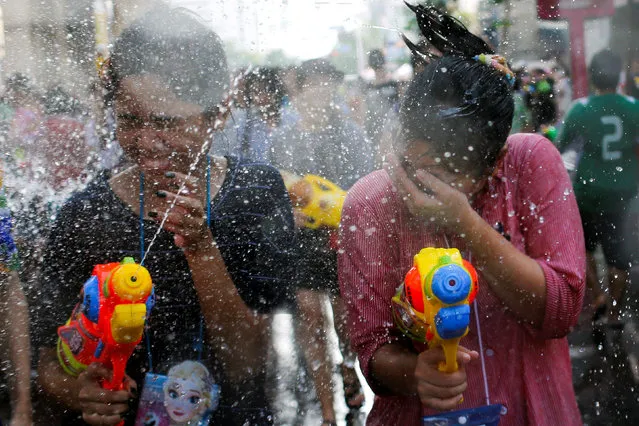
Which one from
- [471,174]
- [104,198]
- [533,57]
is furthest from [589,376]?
[104,198]

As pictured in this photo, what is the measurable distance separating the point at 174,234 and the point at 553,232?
3.24ft

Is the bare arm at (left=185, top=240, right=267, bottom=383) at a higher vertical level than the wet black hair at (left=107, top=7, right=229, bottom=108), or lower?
lower

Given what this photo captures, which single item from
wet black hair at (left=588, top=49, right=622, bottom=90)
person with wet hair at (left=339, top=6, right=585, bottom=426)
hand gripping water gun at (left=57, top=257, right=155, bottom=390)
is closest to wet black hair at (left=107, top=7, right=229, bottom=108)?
hand gripping water gun at (left=57, top=257, right=155, bottom=390)

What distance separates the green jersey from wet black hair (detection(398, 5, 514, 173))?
2.08 m

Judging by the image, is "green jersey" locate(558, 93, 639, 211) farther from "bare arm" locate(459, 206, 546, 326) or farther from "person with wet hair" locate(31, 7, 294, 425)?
"bare arm" locate(459, 206, 546, 326)

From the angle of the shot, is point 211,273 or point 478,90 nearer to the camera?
point 478,90

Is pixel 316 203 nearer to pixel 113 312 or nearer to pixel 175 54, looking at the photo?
pixel 175 54

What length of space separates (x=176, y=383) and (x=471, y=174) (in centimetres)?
96

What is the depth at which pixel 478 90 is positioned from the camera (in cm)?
150

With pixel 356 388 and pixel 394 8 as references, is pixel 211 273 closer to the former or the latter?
pixel 356 388

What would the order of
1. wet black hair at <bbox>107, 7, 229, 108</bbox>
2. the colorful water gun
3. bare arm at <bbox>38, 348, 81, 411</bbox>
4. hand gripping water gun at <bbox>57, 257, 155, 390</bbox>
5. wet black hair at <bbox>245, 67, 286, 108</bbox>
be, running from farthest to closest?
wet black hair at <bbox>245, 67, 286, 108</bbox> < the colorful water gun < wet black hair at <bbox>107, 7, 229, 108</bbox> < bare arm at <bbox>38, 348, 81, 411</bbox> < hand gripping water gun at <bbox>57, 257, 155, 390</bbox>

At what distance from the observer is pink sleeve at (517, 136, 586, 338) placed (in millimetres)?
1442

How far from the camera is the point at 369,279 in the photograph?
150 centimetres

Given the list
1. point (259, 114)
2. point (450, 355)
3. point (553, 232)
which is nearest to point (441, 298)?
point (450, 355)
